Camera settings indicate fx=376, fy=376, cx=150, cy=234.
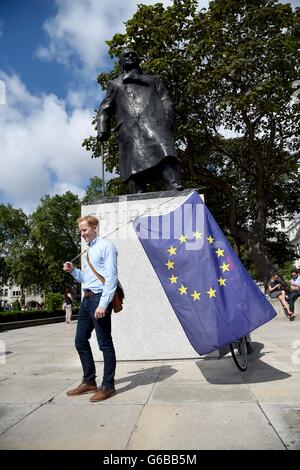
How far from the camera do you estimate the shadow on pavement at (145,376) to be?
4247 millimetres

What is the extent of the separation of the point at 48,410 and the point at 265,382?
2.26 meters

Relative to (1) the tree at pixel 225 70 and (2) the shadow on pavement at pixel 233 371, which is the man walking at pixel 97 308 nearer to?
(2) the shadow on pavement at pixel 233 371

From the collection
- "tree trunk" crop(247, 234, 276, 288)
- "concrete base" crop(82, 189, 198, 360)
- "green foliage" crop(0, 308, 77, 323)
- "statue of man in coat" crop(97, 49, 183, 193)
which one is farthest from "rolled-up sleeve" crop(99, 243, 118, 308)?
"green foliage" crop(0, 308, 77, 323)

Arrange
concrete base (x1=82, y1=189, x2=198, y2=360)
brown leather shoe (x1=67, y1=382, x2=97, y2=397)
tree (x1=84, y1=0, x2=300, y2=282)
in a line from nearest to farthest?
brown leather shoe (x1=67, y1=382, x2=97, y2=397) → concrete base (x1=82, y1=189, x2=198, y2=360) → tree (x1=84, y1=0, x2=300, y2=282)

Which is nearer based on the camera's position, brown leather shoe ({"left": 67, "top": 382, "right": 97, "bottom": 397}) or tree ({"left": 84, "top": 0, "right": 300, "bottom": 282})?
brown leather shoe ({"left": 67, "top": 382, "right": 97, "bottom": 397})

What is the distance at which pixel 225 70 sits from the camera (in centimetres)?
1417

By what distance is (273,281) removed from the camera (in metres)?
14.2

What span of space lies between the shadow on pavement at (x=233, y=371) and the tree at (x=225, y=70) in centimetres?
1112

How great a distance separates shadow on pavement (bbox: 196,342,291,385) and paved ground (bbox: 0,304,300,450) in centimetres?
1

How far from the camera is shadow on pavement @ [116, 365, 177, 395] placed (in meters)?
4.25

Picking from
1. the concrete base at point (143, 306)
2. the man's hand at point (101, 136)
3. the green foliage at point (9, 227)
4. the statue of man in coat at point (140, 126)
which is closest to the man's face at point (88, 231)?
the concrete base at point (143, 306)

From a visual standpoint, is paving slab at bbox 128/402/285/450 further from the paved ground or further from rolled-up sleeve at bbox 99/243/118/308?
rolled-up sleeve at bbox 99/243/118/308
